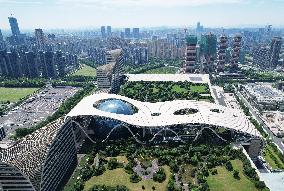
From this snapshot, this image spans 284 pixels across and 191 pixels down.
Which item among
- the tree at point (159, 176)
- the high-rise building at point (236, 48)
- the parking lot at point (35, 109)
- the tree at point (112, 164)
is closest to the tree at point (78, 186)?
the tree at point (112, 164)

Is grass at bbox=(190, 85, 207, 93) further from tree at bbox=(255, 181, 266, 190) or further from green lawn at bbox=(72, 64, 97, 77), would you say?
green lawn at bbox=(72, 64, 97, 77)

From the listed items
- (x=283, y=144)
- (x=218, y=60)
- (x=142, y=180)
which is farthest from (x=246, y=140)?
(x=218, y=60)

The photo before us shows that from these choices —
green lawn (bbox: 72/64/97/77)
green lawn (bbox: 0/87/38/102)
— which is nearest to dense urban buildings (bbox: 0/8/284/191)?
green lawn (bbox: 0/87/38/102)

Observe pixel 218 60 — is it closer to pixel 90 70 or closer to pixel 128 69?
pixel 128 69

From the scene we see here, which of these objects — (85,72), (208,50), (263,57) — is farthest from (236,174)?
(263,57)

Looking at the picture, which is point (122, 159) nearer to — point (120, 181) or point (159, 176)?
point (120, 181)
